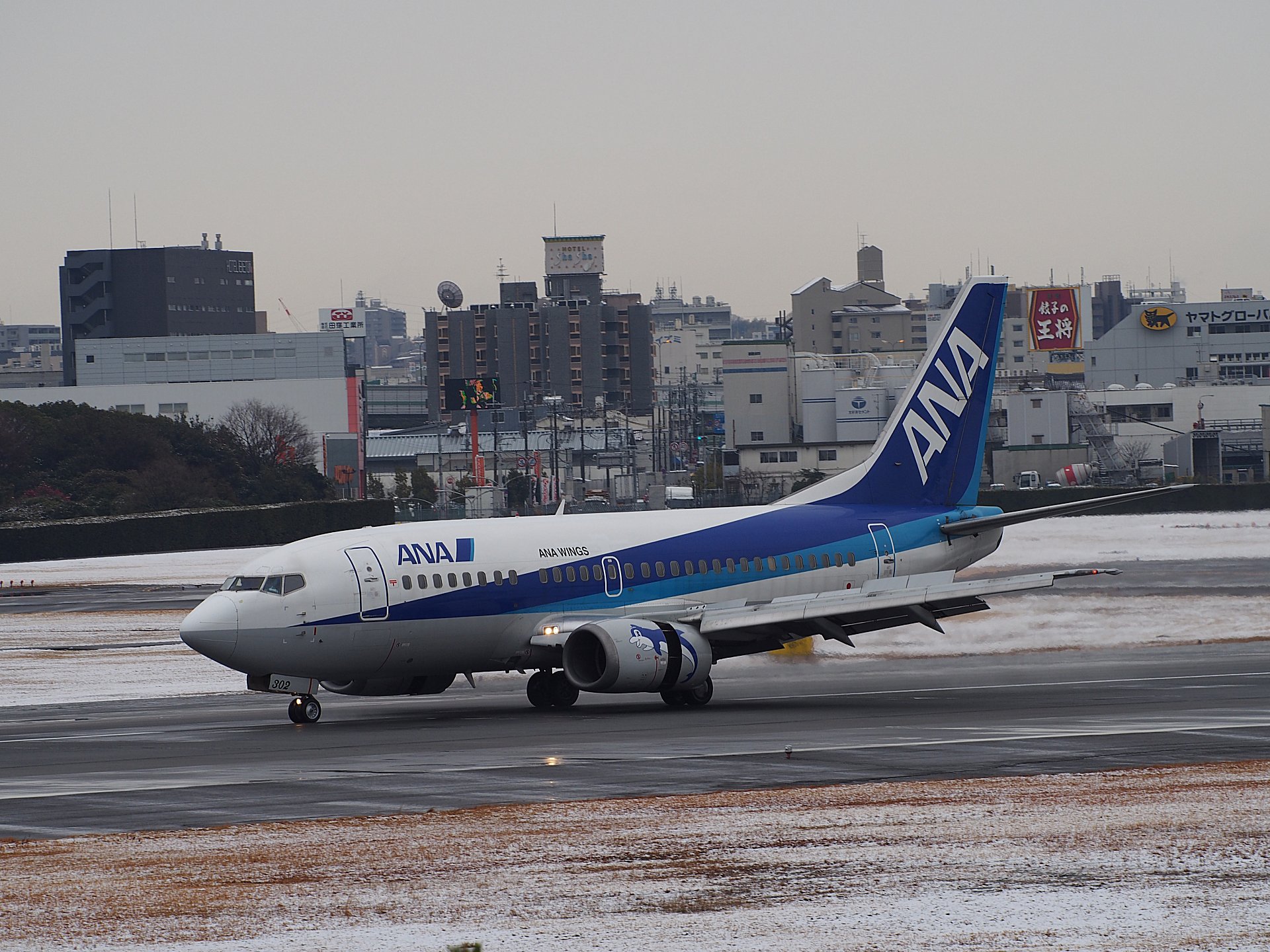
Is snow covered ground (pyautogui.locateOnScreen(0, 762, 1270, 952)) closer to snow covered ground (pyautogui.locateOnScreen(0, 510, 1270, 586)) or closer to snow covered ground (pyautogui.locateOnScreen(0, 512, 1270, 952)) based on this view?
snow covered ground (pyautogui.locateOnScreen(0, 512, 1270, 952))

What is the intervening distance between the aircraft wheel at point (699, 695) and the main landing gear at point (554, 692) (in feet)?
8.26

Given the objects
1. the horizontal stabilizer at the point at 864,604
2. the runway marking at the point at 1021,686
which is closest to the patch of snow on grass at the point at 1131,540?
the runway marking at the point at 1021,686

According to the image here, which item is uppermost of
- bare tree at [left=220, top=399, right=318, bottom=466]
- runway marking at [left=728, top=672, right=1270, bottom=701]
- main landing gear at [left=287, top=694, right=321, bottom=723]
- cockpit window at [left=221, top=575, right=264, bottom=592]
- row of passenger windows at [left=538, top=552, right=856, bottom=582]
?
bare tree at [left=220, top=399, right=318, bottom=466]

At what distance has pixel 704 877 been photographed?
17094 millimetres

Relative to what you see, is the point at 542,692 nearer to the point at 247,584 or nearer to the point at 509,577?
the point at 509,577

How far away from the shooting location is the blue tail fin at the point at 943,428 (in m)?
42.7

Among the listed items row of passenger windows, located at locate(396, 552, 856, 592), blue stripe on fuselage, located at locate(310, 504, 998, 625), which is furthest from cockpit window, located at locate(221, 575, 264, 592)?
blue stripe on fuselage, located at locate(310, 504, 998, 625)

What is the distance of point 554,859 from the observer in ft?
60.1

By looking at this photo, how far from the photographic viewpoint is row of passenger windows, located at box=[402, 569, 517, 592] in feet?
116

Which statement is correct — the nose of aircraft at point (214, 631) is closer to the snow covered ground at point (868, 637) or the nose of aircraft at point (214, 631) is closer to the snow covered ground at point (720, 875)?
the snow covered ground at point (868, 637)

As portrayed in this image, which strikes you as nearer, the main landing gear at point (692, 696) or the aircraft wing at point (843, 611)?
the aircraft wing at point (843, 611)

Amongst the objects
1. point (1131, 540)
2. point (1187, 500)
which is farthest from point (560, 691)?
point (1187, 500)

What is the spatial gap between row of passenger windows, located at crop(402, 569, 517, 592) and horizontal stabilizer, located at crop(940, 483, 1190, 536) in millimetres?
11530

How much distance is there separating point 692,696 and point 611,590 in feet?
9.85
